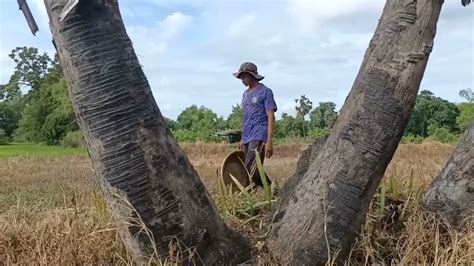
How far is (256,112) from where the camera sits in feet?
21.5

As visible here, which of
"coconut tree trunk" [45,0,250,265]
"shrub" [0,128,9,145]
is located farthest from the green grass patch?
"coconut tree trunk" [45,0,250,265]

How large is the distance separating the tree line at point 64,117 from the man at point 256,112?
15.4 meters

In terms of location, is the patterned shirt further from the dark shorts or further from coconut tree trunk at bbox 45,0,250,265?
coconut tree trunk at bbox 45,0,250,265

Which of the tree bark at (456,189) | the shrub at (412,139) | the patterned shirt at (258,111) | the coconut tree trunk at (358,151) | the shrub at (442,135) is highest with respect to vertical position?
the patterned shirt at (258,111)

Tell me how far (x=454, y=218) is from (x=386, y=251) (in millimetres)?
519

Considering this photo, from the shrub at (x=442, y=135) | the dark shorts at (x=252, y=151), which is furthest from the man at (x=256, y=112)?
the shrub at (x=442, y=135)

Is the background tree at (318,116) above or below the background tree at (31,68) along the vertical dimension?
below

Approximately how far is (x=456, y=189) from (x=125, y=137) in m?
2.20

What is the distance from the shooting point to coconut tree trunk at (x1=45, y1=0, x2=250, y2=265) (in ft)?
11.0

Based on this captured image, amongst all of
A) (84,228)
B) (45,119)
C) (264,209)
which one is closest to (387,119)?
(264,209)

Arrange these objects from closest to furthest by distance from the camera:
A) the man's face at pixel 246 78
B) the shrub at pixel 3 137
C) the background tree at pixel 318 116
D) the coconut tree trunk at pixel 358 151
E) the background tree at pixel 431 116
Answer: the coconut tree trunk at pixel 358 151
the man's face at pixel 246 78
the background tree at pixel 318 116
the background tree at pixel 431 116
the shrub at pixel 3 137

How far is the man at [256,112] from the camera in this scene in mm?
6457

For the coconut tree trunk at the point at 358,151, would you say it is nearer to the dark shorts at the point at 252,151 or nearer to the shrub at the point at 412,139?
the dark shorts at the point at 252,151

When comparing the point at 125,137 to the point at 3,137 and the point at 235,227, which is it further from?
the point at 3,137
